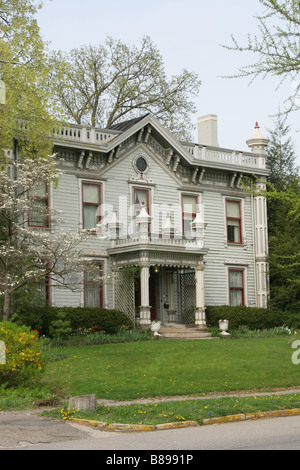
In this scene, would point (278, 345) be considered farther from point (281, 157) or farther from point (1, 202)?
point (281, 157)

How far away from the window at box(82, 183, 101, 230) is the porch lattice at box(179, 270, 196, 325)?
4.93 m

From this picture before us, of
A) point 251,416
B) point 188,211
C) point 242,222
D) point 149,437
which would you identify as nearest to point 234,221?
point 242,222

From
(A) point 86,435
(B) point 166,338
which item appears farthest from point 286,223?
(A) point 86,435

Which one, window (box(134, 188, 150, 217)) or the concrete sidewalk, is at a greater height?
window (box(134, 188, 150, 217))

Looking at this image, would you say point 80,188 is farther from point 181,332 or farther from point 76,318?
point 181,332

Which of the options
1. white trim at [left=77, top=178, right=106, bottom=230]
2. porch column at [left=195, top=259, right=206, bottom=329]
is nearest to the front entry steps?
porch column at [left=195, top=259, right=206, bottom=329]

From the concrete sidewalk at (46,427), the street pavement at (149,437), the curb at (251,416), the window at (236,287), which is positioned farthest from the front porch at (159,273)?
the street pavement at (149,437)

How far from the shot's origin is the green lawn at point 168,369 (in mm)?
17922

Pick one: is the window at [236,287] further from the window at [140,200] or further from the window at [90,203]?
the window at [90,203]

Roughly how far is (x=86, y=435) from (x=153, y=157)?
72.8ft

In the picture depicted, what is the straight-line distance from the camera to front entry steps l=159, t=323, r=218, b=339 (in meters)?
29.7

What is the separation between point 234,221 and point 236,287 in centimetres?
328

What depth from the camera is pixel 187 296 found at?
33031mm

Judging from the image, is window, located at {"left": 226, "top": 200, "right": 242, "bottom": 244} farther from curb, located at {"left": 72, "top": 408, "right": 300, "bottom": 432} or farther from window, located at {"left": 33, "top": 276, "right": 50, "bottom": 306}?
curb, located at {"left": 72, "top": 408, "right": 300, "bottom": 432}
